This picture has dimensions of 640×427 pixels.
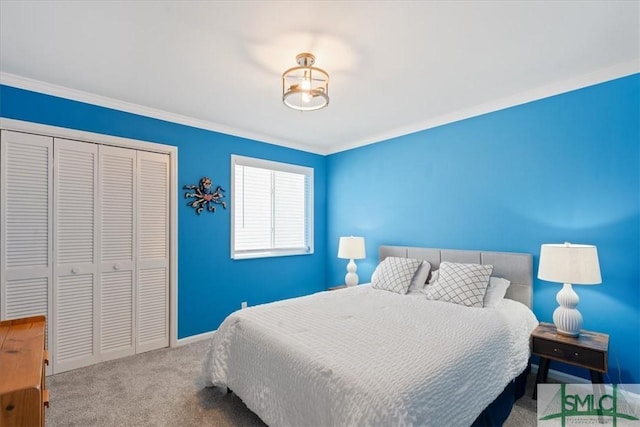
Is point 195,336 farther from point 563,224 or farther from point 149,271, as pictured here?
point 563,224

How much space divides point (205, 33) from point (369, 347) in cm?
209

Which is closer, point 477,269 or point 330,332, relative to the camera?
point 330,332

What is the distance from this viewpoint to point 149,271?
3.13 metres

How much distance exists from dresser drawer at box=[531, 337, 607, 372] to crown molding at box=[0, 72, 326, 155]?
11.4 ft

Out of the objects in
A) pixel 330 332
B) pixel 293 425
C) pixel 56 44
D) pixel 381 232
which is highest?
pixel 56 44

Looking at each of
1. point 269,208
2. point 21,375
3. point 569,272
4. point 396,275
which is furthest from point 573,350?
point 269,208

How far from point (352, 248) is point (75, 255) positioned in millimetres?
2792

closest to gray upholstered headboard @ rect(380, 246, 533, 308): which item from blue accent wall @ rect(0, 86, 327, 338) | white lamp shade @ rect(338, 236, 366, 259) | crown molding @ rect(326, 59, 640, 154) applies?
white lamp shade @ rect(338, 236, 366, 259)

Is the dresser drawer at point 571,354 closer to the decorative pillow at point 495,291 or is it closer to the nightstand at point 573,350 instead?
the nightstand at point 573,350

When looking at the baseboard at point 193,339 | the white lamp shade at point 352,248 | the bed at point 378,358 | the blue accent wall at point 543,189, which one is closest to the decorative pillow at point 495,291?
the bed at point 378,358

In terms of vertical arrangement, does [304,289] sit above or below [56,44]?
below

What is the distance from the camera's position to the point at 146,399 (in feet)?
7.41

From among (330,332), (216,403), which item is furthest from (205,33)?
(216,403)

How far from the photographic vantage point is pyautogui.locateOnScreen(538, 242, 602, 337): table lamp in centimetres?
213
